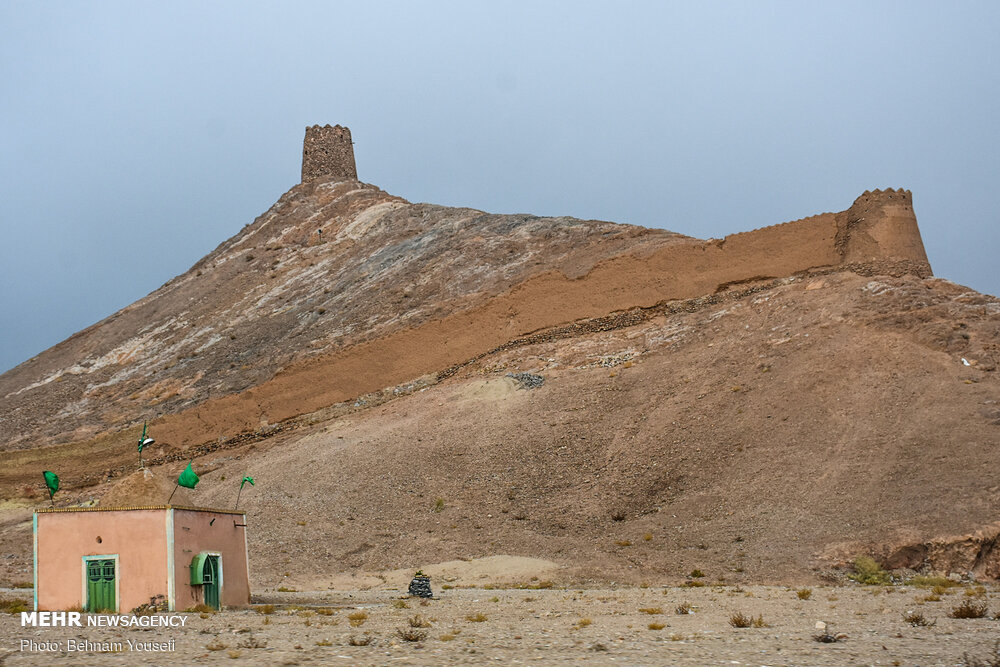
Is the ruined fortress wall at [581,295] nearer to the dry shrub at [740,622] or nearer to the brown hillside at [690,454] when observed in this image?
the brown hillside at [690,454]

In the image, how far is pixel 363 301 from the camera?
1421 inches

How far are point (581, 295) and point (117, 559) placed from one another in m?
18.8

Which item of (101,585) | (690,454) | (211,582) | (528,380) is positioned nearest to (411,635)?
(211,582)

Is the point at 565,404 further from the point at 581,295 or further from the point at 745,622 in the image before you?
the point at 745,622

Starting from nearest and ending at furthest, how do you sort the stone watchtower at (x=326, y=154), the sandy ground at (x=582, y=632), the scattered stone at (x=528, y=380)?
the sandy ground at (x=582, y=632)
the scattered stone at (x=528, y=380)
the stone watchtower at (x=326, y=154)

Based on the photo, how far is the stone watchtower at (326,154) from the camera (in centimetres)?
4856

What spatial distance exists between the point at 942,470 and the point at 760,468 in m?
3.78

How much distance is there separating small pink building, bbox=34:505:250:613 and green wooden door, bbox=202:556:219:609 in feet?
0.16

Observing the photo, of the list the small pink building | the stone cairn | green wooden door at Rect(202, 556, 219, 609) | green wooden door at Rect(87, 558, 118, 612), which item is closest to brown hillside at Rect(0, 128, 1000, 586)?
the small pink building

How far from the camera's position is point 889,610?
1312 centimetres

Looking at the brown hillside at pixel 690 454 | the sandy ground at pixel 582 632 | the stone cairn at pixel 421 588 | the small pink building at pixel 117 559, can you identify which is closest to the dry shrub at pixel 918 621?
the sandy ground at pixel 582 632

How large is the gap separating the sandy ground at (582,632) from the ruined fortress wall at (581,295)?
14.0 meters

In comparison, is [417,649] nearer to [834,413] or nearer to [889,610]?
[889,610]

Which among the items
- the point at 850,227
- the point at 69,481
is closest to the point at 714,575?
the point at 850,227
